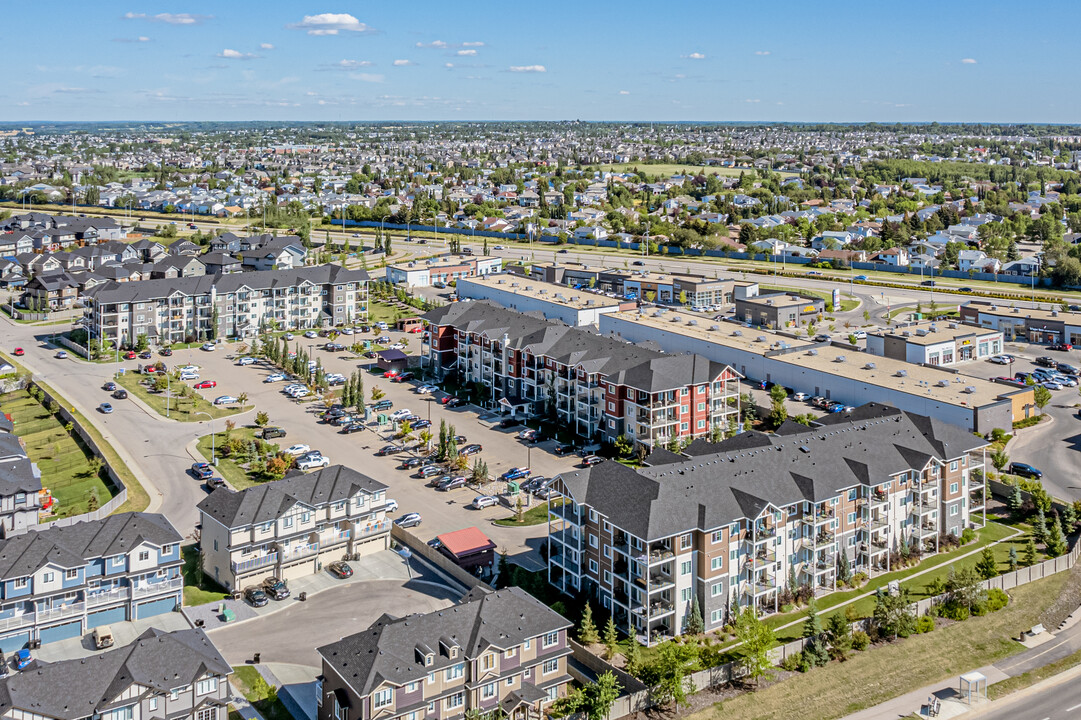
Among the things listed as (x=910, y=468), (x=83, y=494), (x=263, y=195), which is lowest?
(x=83, y=494)

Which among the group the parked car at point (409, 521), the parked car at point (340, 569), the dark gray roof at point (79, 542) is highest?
the dark gray roof at point (79, 542)

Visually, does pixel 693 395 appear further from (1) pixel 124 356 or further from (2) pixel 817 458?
(1) pixel 124 356

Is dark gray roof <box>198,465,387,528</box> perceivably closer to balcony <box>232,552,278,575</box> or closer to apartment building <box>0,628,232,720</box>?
balcony <box>232,552,278,575</box>

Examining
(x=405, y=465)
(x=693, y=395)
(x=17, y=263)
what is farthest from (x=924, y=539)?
(x=17, y=263)

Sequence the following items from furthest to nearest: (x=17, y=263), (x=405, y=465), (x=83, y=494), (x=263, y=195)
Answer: (x=263, y=195) < (x=17, y=263) < (x=405, y=465) < (x=83, y=494)

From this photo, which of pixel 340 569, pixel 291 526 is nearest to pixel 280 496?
pixel 291 526

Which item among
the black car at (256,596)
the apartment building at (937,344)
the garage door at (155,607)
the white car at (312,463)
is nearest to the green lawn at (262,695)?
the black car at (256,596)

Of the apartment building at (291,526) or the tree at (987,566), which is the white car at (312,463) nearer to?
the apartment building at (291,526)
